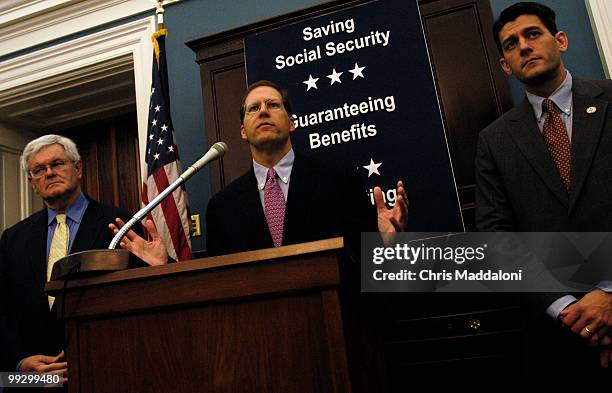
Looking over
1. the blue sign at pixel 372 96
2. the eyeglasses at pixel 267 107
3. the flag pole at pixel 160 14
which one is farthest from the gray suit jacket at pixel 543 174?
the flag pole at pixel 160 14

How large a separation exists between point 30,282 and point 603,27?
9.29 feet

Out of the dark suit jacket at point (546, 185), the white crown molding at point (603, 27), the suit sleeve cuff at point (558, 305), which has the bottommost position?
the suit sleeve cuff at point (558, 305)

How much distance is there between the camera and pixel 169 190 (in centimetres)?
152

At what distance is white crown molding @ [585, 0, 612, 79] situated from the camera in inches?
98.7

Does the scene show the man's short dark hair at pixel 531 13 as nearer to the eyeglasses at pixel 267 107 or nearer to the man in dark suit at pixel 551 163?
the man in dark suit at pixel 551 163

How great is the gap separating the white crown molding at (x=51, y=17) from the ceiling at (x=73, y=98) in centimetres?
30

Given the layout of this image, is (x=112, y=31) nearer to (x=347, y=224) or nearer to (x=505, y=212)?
(x=347, y=224)

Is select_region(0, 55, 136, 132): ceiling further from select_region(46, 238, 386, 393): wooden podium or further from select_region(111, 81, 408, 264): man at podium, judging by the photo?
select_region(46, 238, 386, 393): wooden podium

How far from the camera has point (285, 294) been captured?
112cm

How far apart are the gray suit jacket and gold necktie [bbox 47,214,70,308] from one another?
5.57 feet

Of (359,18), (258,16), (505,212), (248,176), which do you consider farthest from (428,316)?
(258,16)

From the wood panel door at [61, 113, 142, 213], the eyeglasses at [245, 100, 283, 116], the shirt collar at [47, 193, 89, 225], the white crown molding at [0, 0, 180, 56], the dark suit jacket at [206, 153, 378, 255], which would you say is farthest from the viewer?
the wood panel door at [61, 113, 142, 213]

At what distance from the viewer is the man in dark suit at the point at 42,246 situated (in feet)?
6.93

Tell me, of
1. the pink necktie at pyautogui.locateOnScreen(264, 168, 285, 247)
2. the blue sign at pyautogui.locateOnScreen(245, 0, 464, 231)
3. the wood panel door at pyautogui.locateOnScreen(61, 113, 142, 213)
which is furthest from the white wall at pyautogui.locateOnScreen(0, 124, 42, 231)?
the pink necktie at pyautogui.locateOnScreen(264, 168, 285, 247)
